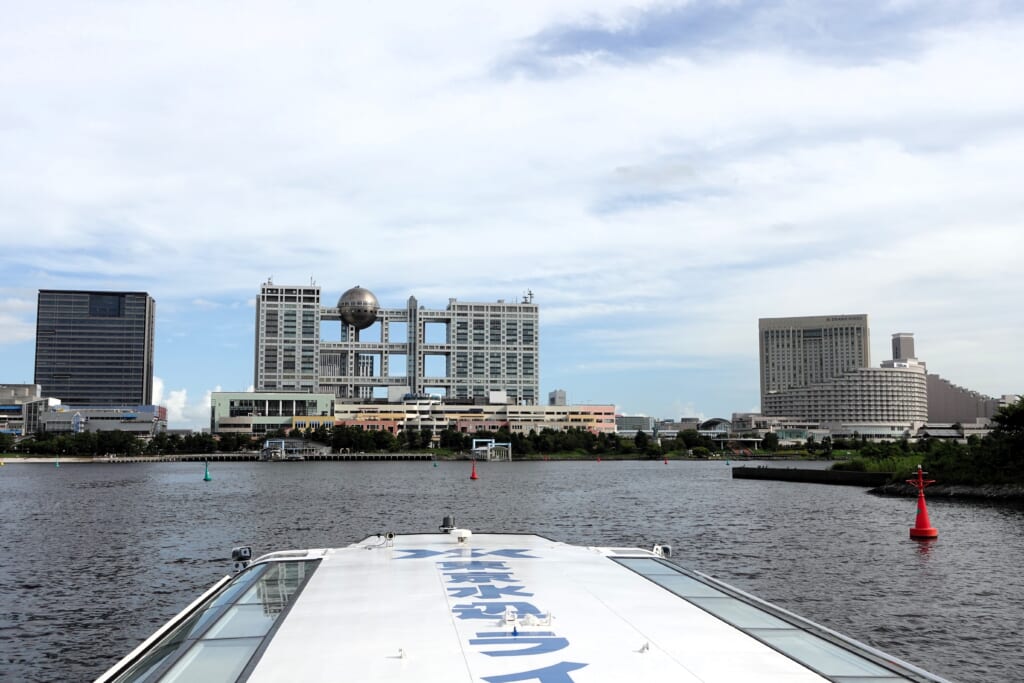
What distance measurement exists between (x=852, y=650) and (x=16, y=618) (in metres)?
26.6

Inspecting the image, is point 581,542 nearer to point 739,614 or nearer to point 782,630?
point 739,614

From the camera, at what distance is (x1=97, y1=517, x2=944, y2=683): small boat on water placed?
678 centimetres

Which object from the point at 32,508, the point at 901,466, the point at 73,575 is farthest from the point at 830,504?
the point at 32,508

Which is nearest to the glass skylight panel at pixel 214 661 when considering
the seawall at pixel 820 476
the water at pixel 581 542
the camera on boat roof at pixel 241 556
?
the camera on boat roof at pixel 241 556

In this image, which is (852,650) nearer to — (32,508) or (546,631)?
(546,631)

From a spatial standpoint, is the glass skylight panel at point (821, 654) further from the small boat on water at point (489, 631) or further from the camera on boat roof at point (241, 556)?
the camera on boat roof at point (241, 556)

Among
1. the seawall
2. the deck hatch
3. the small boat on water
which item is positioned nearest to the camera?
the small boat on water

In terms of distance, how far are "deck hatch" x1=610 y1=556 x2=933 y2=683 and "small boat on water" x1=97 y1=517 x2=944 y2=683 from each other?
3 centimetres

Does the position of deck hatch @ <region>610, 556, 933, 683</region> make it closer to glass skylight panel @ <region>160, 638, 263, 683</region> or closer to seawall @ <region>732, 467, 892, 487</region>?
glass skylight panel @ <region>160, 638, 263, 683</region>

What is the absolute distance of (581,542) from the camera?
148 ft

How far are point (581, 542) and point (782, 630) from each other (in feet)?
122

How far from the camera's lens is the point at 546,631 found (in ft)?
25.2

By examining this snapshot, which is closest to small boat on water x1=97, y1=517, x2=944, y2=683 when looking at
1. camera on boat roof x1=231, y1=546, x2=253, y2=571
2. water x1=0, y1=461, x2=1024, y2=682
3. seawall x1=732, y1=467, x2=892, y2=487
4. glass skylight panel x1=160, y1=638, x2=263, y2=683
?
glass skylight panel x1=160, y1=638, x2=263, y2=683

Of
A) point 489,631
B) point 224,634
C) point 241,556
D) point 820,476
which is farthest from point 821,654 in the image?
point 820,476
